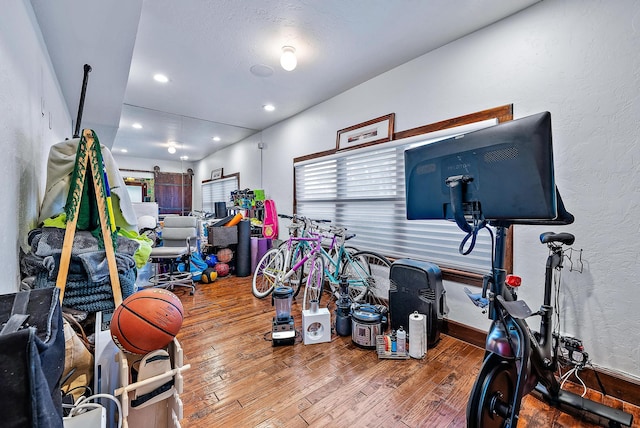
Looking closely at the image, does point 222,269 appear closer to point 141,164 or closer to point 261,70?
point 141,164

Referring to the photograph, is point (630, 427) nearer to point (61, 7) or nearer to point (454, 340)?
point (454, 340)

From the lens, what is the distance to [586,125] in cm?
180

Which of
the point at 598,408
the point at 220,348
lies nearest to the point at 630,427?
the point at 598,408

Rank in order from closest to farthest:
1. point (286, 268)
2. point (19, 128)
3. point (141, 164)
A: point (19, 128)
point (286, 268)
point (141, 164)

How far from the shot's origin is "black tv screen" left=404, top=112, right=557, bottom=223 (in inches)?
34.2

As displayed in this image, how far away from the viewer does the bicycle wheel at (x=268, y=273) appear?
3.50m

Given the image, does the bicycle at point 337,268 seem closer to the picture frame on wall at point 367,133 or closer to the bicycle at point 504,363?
the picture frame on wall at point 367,133

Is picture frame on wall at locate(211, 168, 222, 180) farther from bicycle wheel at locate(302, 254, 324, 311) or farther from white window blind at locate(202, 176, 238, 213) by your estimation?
bicycle wheel at locate(302, 254, 324, 311)

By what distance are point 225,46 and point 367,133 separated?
1.73 metres

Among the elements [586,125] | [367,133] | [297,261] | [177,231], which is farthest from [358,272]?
[177,231]

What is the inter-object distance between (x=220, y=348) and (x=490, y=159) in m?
2.35

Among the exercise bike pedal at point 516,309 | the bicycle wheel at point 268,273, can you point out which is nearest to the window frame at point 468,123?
the exercise bike pedal at point 516,309

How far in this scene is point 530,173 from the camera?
0.89 meters

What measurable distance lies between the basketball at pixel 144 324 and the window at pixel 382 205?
2272mm
